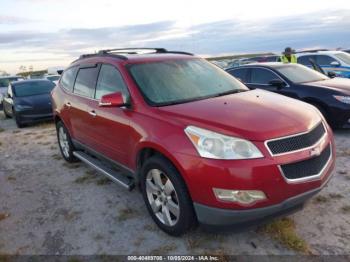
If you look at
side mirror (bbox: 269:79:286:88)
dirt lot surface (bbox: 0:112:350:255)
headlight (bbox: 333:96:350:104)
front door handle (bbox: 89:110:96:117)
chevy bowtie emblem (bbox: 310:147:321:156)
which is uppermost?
front door handle (bbox: 89:110:96:117)

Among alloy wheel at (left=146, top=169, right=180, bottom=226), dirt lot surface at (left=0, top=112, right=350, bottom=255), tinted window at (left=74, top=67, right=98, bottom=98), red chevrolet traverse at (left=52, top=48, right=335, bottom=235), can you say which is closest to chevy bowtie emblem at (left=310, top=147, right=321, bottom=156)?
red chevrolet traverse at (left=52, top=48, right=335, bottom=235)

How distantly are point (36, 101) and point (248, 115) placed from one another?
9461 mm

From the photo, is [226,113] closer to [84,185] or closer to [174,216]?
[174,216]

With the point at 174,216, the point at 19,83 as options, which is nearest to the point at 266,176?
the point at 174,216

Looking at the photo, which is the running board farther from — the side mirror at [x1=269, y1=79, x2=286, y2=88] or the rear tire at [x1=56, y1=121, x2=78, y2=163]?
the side mirror at [x1=269, y1=79, x2=286, y2=88]

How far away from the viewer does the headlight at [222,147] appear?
2.98 m

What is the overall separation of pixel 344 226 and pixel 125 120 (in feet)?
8.27

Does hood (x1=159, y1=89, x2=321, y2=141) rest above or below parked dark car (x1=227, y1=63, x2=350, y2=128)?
above

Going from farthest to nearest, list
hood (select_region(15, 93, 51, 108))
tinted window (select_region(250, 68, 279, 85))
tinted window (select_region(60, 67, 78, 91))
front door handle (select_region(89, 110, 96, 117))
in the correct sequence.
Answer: hood (select_region(15, 93, 51, 108)) < tinted window (select_region(250, 68, 279, 85)) < tinted window (select_region(60, 67, 78, 91)) < front door handle (select_region(89, 110, 96, 117))

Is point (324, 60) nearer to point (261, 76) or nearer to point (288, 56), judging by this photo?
point (288, 56)

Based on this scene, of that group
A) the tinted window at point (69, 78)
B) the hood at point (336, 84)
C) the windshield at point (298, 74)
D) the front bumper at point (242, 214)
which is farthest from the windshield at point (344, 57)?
the front bumper at point (242, 214)

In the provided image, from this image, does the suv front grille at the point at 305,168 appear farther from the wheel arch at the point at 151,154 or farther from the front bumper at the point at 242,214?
the wheel arch at the point at 151,154

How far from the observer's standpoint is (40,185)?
5.41 meters

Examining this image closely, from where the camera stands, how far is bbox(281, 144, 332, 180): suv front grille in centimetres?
302
